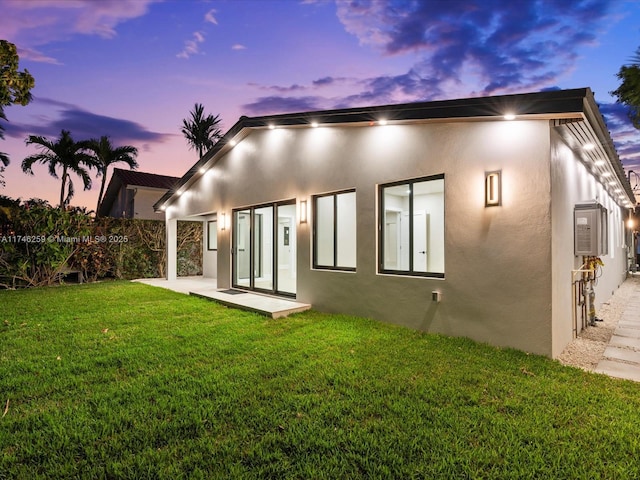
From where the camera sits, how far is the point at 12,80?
4.92 meters

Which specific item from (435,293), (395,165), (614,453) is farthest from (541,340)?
(395,165)

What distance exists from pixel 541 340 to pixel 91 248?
13.4 m

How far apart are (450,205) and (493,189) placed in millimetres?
657

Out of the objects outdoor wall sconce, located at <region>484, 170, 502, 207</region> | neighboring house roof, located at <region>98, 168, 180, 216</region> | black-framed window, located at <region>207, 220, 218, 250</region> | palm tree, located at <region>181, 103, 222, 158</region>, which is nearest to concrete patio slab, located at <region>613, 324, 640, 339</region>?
outdoor wall sconce, located at <region>484, 170, 502, 207</region>

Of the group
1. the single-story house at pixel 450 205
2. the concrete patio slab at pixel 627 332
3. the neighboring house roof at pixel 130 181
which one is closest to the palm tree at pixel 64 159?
the neighboring house roof at pixel 130 181

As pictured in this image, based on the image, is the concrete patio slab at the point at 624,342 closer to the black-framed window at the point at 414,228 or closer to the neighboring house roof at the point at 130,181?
the black-framed window at the point at 414,228

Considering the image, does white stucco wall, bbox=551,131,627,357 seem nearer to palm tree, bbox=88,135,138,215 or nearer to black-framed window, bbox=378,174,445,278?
black-framed window, bbox=378,174,445,278

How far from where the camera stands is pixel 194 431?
2643 millimetres

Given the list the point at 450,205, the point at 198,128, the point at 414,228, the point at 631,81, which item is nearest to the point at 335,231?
the point at 414,228

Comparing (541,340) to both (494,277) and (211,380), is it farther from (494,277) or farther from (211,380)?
(211,380)

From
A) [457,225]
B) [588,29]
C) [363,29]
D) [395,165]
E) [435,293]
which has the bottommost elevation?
[435,293]

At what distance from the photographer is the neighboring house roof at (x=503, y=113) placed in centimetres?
409

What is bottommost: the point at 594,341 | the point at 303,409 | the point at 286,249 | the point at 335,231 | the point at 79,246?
the point at 594,341

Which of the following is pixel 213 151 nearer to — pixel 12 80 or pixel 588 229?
pixel 12 80
